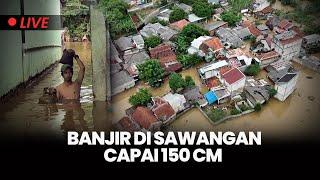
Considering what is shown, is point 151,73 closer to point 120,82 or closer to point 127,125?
point 120,82

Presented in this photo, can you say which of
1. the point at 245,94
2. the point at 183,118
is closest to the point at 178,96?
the point at 183,118

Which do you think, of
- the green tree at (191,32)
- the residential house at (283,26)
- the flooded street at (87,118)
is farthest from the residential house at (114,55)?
the residential house at (283,26)

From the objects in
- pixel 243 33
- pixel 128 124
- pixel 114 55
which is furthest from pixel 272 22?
pixel 128 124

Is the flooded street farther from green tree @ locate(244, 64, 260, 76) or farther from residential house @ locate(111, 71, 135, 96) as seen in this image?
green tree @ locate(244, 64, 260, 76)

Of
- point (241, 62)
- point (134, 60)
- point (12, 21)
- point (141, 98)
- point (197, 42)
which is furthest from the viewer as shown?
point (241, 62)

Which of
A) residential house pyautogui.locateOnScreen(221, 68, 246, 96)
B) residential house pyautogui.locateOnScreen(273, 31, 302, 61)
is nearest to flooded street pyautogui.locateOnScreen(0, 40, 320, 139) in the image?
residential house pyautogui.locateOnScreen(221, 68, 246, 96)

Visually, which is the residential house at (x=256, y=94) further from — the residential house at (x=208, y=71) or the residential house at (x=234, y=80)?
the residential house at (x=208, y=71)
